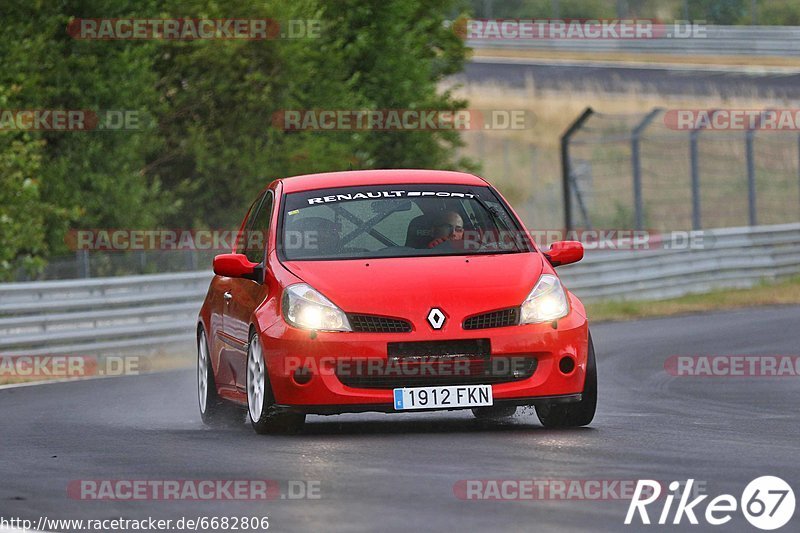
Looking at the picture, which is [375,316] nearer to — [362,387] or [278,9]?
[362,387]

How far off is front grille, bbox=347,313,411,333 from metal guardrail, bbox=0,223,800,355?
837cm

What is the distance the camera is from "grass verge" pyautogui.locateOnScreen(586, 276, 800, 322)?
23953mm

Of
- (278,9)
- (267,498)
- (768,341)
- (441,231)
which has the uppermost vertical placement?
(278,9)

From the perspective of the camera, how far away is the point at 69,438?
10.5 metres

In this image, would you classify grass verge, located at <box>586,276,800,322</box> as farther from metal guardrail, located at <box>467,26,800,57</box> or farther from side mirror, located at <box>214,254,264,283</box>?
metal guardrail, located at <box>467,26,800,57</box>

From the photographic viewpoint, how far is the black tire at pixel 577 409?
1012 centimetres

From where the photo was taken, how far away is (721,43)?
5916cm

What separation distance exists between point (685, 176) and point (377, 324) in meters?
34.8

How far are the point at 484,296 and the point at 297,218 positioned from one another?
1.55m

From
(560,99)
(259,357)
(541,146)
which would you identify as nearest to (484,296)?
(259,357)
